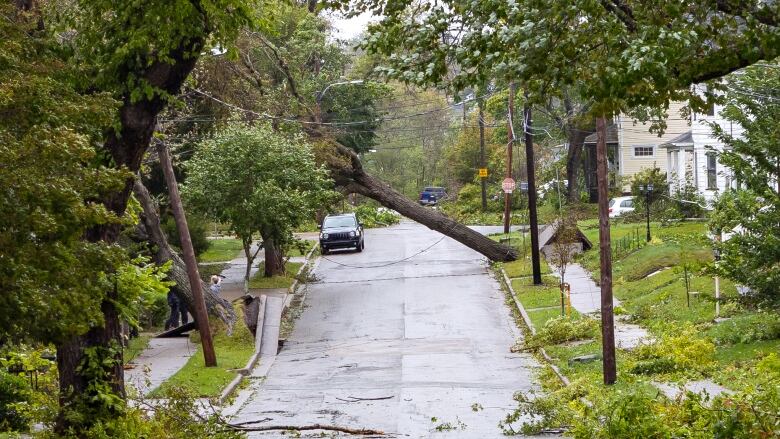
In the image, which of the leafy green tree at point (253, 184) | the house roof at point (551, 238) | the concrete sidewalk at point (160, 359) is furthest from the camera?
the house roof at point (551, 238)

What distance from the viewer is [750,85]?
67.5 ft

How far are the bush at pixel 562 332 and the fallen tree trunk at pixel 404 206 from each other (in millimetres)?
15975

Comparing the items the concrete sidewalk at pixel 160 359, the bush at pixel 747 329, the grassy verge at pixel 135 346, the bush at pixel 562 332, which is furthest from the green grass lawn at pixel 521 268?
the bush at pixel 747 329

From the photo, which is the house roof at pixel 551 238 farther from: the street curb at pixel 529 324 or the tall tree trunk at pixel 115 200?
the tall tree trunk at pixel 115 200

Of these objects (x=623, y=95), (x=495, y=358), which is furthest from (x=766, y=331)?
(x=623, y=95)

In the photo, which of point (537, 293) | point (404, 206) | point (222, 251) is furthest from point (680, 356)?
point (222, 251)

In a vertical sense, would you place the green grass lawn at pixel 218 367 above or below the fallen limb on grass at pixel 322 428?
below

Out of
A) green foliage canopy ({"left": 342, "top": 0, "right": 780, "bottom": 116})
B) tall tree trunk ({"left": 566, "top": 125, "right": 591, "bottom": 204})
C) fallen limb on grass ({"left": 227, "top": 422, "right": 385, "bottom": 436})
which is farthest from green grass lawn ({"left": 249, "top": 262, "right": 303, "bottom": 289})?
green foliage canopy ({"left": 342, "top": 0, "right": 780, "bottom": 116})

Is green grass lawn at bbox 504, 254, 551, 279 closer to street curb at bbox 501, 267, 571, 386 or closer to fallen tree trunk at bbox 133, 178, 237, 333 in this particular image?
street curb at bbox 501, 267, 571, 386

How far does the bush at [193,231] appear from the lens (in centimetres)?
3897

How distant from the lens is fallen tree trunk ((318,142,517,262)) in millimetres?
42844

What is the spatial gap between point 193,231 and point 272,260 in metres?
3.16

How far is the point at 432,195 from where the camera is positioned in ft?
271

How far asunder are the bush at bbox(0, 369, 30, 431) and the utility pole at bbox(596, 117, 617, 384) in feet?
32.4
